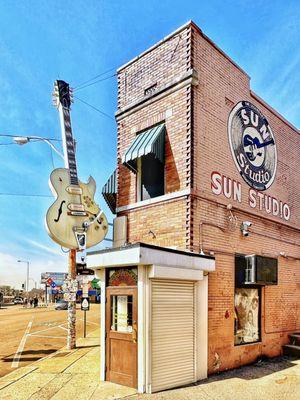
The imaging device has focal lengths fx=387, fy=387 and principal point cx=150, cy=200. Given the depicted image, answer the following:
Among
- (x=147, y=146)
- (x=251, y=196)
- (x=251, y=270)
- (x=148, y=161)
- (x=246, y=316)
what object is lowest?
(x=246, y=316)

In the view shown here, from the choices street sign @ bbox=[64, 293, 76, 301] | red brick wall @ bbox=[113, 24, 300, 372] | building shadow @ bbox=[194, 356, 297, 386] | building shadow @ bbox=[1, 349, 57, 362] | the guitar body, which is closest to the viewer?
building shadow @ bbox=[194, 356, 297, 386]

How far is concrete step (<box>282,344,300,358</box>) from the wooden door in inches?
269

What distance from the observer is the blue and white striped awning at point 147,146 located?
1120 cm

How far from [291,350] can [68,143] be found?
35.1 ft

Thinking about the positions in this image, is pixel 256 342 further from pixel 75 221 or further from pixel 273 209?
pixel 75 221

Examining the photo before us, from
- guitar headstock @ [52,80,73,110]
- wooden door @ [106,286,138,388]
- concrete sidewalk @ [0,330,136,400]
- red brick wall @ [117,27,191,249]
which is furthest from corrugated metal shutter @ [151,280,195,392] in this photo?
guitar headstock @ [52,80,73,110]

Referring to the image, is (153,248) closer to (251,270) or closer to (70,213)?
(251,270)

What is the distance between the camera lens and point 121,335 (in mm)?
9172

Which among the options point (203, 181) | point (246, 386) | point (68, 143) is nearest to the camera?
point (246, 386)

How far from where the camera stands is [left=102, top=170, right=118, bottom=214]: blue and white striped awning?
13.5m

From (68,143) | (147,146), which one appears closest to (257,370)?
(147,146)

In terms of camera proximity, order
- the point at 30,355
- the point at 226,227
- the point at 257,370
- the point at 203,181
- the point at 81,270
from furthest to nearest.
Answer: the point at 81,270 < the point at 30,355 < the point at 226,227 < the point at 203,181 < the point at 257,370

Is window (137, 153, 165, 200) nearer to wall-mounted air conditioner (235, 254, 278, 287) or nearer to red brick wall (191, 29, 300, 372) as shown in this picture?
red brick wall (191, 29, 300, 372)

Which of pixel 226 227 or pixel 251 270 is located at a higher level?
pixel 226 227
